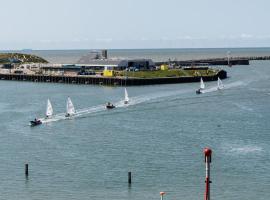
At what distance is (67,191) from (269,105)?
6091 cm

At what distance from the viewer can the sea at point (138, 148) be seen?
169 feet

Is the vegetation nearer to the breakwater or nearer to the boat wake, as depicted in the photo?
the breakwater

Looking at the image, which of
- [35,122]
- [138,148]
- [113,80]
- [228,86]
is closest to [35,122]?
[35,122]

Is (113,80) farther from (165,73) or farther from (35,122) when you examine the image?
(35,122)

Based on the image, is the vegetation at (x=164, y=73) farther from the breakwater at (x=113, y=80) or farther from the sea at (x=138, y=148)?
the sea at (x=138, y=148)

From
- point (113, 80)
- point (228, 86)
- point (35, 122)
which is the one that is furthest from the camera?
point (113, 80)

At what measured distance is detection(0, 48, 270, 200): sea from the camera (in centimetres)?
5162

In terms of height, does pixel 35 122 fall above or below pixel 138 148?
above

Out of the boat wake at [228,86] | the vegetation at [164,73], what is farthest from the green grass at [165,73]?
the boat wake at [228,86]

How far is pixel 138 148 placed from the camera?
6738cm

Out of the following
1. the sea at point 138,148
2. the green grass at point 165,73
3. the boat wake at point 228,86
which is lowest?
the sea at point 138,148

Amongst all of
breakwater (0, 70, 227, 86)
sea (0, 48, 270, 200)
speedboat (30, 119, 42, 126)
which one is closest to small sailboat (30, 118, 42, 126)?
speedboat (30, 119, 42, 126)

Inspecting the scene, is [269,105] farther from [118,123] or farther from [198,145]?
[198,145]

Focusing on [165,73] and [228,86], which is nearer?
[228,86]
